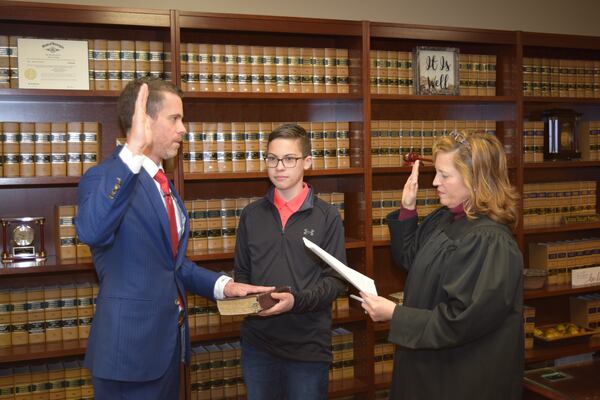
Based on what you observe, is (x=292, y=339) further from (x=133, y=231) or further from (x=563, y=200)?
(x=563, y=200)

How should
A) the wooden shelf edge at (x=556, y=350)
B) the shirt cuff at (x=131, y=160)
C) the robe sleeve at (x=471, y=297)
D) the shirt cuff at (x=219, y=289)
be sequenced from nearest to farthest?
the shirt cuff at (x=131, y=160), the robe sleeve at (x=471, y=297), the shirt cuff at (x=219, y=289), the wooden shelf edge at (x=556, y=350)

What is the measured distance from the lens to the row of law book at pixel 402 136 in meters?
3.50

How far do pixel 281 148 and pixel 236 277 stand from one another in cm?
56

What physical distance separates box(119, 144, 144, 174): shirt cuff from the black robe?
906 mm

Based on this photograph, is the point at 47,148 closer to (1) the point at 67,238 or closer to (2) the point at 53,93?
(2) the point at 53,93

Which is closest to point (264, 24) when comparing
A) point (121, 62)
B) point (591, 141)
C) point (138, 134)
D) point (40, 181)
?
point (121, 62)

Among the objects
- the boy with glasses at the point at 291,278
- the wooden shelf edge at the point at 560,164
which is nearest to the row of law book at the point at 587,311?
the wooden shelf edge at the point at 560,164

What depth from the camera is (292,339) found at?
227cm

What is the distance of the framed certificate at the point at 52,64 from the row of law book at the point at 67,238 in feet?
2.00

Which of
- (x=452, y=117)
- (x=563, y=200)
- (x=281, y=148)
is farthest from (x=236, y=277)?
(x=563, y=200)

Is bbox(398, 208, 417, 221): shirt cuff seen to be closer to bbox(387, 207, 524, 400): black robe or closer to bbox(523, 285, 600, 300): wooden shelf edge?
bbox(387, 207, 524, 400): black robe

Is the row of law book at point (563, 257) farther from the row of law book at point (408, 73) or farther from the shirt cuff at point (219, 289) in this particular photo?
the shirt cuff at point (219, 289)

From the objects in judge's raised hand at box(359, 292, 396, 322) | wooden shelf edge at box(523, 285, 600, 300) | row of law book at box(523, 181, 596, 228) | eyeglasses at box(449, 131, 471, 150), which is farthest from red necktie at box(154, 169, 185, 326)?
row of law book at box(523, 181, 596, 228)

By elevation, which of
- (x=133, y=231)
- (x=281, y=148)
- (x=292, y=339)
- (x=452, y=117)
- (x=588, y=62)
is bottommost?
(x=292, y=339)
